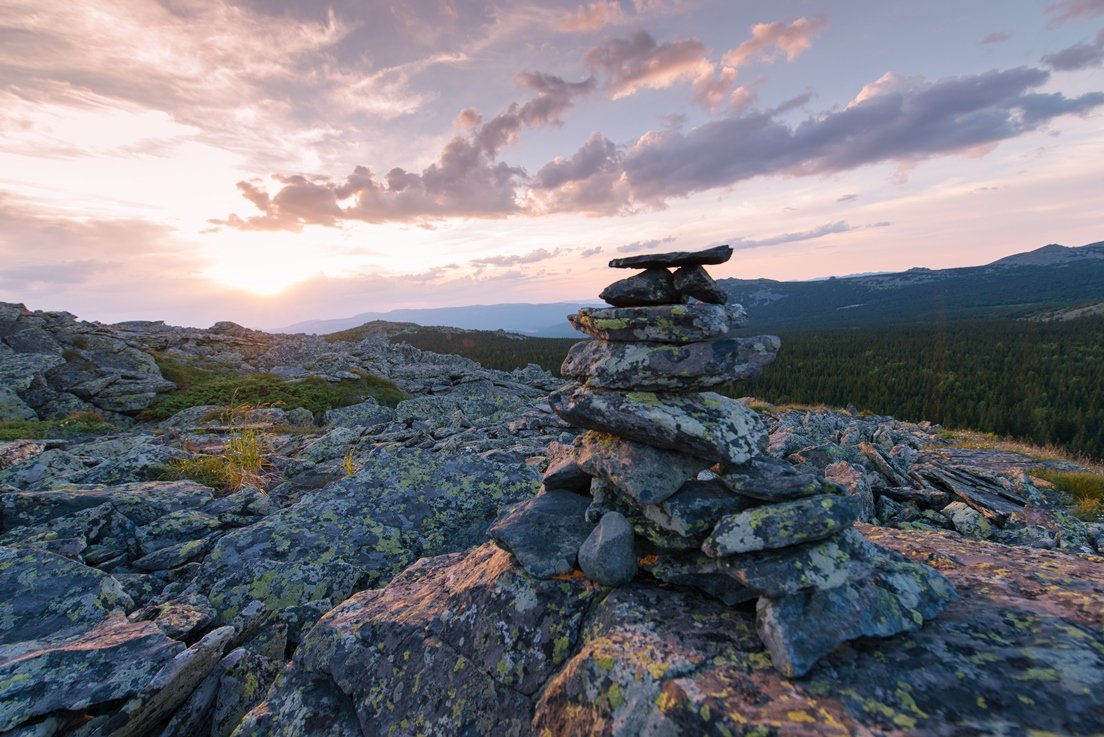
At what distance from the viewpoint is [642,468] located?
5.82 m

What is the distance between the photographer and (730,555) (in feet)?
15.6

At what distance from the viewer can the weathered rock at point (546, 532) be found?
580 centimetres

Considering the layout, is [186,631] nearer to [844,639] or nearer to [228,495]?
[228,495]

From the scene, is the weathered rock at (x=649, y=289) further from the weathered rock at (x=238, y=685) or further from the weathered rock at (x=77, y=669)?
the weathered rock at (x=77, y=669)

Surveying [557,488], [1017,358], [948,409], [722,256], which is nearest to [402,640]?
[557,488]

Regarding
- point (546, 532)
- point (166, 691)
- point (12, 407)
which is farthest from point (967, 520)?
point (12, 407)

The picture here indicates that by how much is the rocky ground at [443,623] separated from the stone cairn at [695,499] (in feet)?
0.90

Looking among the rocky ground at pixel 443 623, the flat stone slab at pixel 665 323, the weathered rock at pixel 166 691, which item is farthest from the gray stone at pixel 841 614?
the weathered rock at pixel 166 691

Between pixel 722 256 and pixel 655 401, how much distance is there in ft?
6.79

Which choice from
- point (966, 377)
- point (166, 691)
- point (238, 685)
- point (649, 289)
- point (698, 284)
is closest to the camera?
point (166, 691)

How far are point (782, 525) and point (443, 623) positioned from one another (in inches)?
164

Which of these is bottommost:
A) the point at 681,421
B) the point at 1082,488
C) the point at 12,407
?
the point at 1082,488

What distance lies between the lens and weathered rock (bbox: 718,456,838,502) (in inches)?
198

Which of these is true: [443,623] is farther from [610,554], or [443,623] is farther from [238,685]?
[238,685]
